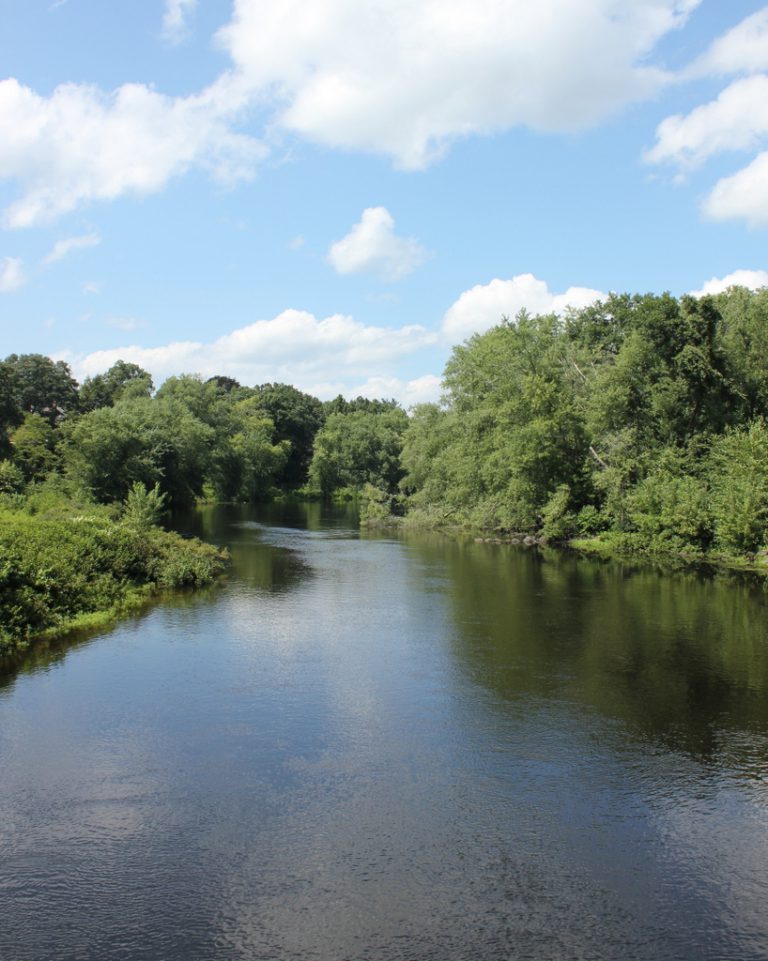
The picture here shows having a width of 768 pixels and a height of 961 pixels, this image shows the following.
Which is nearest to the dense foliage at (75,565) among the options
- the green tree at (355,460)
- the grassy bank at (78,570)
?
the grassy bank at (78,570)

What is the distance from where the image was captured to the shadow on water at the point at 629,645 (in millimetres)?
17984

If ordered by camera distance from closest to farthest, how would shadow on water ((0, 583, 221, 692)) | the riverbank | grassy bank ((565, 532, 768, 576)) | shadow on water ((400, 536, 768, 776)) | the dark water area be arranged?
the dark water area, shadow on water ((400, 536, 768, 776)), shadow on water ((0, 583, 221, 692)), grassy bank ((565, 532, 768, 576)), the riverbank

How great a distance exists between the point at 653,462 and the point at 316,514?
4177 centimetres

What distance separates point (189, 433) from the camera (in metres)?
77.0

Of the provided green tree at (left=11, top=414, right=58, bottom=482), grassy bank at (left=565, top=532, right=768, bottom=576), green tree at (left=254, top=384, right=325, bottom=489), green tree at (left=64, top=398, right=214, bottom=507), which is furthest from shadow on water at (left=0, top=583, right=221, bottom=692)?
green tree at (left=254, top=384, right=325, bottom=489)

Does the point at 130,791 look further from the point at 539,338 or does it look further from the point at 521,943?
the point at 539,338

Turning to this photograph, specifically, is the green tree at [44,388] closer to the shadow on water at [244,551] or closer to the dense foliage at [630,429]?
the shadow on water at [244,551]

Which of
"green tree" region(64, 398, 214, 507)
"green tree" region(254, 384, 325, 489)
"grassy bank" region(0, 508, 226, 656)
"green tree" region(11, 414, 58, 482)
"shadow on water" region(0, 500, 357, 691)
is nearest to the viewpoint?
"shadow on water" region(0, 500, 357, 691)

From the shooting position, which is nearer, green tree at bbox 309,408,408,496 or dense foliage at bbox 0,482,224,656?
dense foliage at bbox 0,482,224,656

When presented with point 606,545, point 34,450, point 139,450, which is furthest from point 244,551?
point 34,450

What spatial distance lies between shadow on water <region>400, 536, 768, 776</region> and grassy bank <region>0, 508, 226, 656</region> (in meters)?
11.8

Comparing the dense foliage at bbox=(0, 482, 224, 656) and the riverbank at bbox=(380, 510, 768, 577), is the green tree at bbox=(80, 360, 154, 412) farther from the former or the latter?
the dense foliage at bbox=(0, 482, 224, 656)

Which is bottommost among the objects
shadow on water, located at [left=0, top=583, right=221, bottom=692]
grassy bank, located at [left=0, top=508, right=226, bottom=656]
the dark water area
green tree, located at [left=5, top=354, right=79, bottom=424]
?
the dark water area

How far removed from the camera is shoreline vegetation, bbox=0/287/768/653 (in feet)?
99.3
